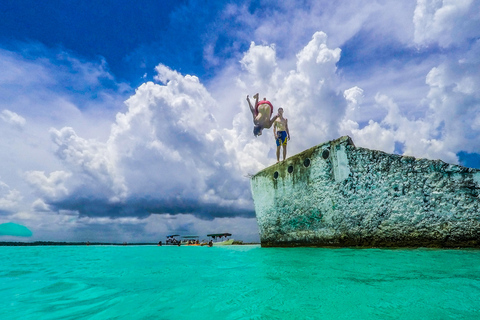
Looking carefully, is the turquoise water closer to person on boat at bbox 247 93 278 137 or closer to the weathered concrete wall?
the weathered concrete wall

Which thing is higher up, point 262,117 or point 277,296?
point 262,117

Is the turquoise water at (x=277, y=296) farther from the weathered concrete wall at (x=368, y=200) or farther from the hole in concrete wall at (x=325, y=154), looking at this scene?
the hole in concrete wall at (x=325, y=154)

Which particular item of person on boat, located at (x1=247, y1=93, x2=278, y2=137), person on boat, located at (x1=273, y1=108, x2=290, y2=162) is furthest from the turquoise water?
person on boat, located at (x1=247, y1=93, x2=278, y2=137)

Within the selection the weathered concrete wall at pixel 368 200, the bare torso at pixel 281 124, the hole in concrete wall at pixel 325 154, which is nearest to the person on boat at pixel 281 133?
the bare torso at pixel 281 124

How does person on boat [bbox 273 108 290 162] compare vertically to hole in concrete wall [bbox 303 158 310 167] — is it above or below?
above

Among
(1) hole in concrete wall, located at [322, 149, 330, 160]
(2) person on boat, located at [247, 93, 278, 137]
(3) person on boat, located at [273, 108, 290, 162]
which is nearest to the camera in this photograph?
(1) hole in concrete wall, located at [322, 149, 330, 160]

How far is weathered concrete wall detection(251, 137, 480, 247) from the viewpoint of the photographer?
530cm

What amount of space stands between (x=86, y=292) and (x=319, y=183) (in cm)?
636

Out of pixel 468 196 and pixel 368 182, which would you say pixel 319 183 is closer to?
pixel 368 182

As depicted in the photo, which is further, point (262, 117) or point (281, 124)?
point (262, 117)

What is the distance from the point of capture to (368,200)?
6379mm

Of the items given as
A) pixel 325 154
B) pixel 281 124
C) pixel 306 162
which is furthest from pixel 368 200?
pixel 281 124

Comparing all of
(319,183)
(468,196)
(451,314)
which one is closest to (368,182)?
(319,183)

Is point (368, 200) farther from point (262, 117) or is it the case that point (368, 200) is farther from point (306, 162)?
point (262, 117)
